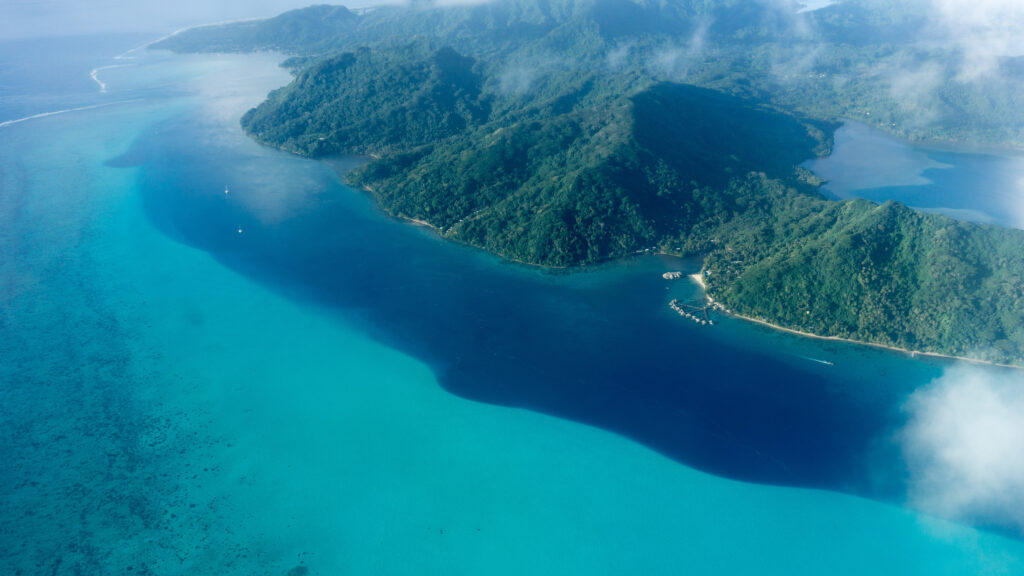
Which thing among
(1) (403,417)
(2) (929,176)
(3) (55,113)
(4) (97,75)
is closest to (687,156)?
(2) (929,176)

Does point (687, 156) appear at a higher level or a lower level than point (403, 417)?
higher

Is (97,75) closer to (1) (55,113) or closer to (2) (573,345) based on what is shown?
(1) (55,113)

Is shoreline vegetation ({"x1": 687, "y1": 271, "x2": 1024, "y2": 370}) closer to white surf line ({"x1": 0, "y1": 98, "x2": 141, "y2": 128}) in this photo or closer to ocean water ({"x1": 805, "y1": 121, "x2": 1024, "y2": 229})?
ocean water ({"x1": 805, "y1": 121, "x2": 1024, "y2": 229})

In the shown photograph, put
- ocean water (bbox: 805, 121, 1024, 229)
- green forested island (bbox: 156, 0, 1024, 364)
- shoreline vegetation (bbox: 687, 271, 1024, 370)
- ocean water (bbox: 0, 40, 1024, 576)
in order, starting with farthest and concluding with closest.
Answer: ocean water (bbox: 805, 121, 1024, 229)
green forested island (bbox: 156, 0, 1024, 364)
shoreline vegetation (bbox: 687, 271, 1024, 370)
ocean water (bbox: 0, 40, 1024, 576)

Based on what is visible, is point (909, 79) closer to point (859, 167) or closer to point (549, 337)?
point (859, 167)

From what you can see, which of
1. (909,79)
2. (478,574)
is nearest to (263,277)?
(478,574)

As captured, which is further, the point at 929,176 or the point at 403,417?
the point at 929,176

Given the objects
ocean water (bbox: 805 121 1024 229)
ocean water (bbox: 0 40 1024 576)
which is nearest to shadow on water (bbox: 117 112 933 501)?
ocean water (bbox: 0 40 1024 576)
